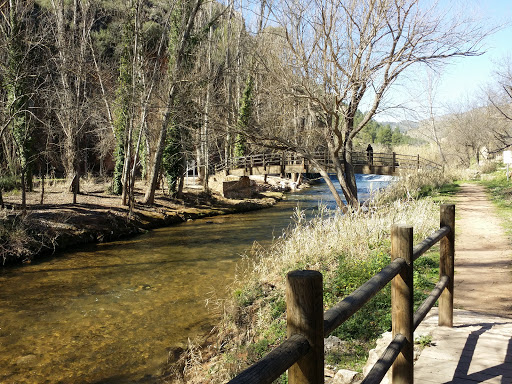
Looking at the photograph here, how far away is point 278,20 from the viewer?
40.2 ft

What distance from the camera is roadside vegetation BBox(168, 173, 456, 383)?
555 cm

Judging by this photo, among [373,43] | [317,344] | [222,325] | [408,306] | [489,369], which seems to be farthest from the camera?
[373,43]

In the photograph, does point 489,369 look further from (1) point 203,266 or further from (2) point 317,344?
(1) point 203,266

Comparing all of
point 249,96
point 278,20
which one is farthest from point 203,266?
point 249,96

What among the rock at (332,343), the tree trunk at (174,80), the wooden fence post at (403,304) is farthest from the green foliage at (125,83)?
the wooden fence post at (403,304)

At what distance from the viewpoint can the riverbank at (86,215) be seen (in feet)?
44.3

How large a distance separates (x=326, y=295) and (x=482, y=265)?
10.8 ft

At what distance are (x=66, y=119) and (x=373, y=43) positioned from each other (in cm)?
1368

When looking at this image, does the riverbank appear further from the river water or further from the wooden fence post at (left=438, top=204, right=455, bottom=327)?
the wooden fence post at (left=438, top=204, right=455, bottom=327)

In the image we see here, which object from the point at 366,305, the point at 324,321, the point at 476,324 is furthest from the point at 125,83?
the point at 324,321

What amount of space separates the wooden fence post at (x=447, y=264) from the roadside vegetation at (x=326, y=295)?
3.13 feet

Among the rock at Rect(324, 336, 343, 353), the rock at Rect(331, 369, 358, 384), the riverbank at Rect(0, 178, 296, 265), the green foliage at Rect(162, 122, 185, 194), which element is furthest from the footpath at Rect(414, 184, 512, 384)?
the green foliage at Rect(162, 122, 185, 194)

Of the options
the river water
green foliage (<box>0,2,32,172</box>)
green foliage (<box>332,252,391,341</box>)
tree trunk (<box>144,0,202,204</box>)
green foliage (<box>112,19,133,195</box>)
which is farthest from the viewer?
green foliage (<box>112,19,133,195</box>)

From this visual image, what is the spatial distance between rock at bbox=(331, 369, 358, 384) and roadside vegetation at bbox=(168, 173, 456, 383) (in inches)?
9.8
